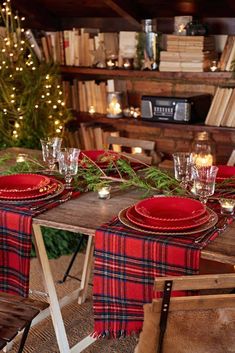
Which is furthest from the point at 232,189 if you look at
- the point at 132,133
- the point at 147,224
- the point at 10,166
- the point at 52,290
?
the point at 132,133

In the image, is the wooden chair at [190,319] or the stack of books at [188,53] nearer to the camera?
the wooden chair at [190,319]

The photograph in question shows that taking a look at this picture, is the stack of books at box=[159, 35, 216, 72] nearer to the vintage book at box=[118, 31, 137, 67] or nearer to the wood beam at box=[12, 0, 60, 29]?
the vintage book at box=[118, 31, 137, 67]

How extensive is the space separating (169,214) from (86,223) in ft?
0.97

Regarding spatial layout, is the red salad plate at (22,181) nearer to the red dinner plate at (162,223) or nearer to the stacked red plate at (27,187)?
the stacked red plate at (27,187)

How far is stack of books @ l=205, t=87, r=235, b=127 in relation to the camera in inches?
145

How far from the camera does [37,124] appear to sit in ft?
12.2

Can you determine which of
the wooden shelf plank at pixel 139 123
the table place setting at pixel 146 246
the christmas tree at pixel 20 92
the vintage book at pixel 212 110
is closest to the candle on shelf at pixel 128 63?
the wooden shelf plank at pixel 139 123

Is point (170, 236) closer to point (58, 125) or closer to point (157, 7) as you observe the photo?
point (58, 125)

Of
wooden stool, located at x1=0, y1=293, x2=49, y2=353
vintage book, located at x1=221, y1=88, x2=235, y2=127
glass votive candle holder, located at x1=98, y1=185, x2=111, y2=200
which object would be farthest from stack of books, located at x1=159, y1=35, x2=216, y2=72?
wooden stool, located at x1=0, y1=293, x2=49, y2=353

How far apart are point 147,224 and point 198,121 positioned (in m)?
2.08

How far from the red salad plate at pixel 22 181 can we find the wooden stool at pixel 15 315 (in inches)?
19.1

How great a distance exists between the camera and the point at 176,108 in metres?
3.79

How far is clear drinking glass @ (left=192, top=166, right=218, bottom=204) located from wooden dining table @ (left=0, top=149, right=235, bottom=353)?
19 cm

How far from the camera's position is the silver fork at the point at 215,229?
179cm
